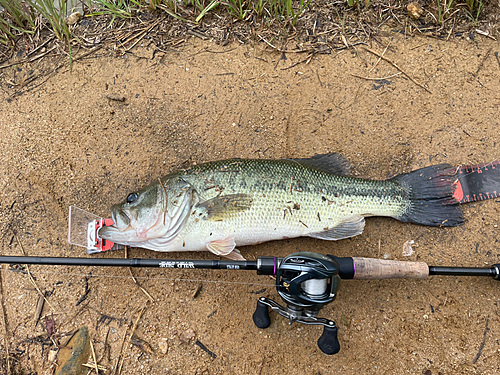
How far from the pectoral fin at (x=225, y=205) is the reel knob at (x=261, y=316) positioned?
854mm

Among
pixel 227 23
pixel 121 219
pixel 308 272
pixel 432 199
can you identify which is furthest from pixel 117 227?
pixel 432 199

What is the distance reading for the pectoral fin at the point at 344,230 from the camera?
9.56ft

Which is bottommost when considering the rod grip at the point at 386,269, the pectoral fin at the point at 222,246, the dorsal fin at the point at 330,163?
the rod grip at the point at 386,269

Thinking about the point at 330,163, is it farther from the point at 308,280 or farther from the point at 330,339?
the point at 330,339

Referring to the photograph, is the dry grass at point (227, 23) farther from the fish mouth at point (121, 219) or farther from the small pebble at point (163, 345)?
the small pebble at point (163, 345)

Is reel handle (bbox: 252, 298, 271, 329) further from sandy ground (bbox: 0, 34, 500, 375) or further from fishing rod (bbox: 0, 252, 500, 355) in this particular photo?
sandy ground (bbox: 0, 34, 500, 375)

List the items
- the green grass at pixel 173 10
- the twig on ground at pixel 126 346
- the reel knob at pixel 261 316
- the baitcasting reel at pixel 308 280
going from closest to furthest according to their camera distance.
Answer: the baitcasting reel at pixel 308 280 → the reel knob at pixel 261 316 → the twig on ground at pixel 126 346 → the green grass at pixel 173 10

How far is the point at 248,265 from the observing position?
247 centimetres

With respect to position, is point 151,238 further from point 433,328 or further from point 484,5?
point 484,5

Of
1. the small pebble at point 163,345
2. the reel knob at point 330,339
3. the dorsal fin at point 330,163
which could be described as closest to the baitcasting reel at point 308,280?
the reel knob at point 330,339

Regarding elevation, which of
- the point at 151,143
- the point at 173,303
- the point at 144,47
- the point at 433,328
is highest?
the point at 144,47

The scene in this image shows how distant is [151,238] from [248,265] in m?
1.00

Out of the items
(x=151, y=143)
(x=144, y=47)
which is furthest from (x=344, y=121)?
(x=144, y=47)

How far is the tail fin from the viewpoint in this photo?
297 cm
